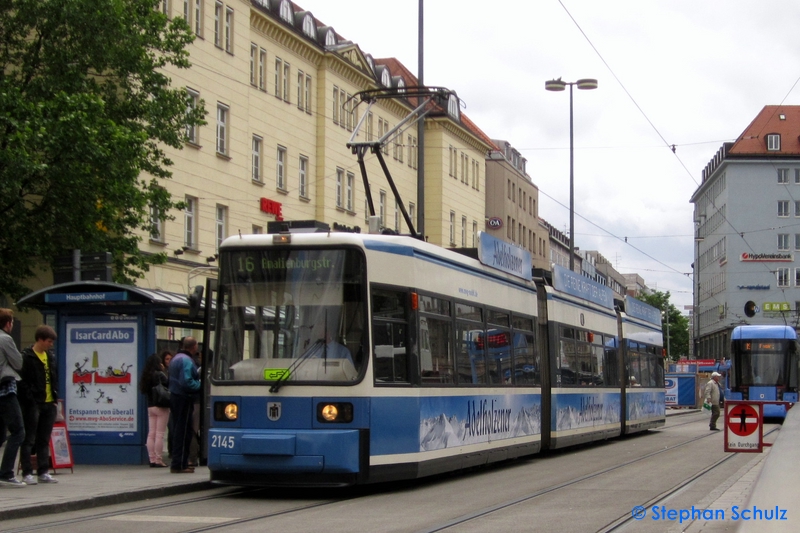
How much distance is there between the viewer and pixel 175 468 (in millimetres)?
15312

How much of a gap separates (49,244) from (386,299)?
16.2 m

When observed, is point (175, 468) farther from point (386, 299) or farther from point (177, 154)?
point (177, 154)

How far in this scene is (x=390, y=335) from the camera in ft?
44.2

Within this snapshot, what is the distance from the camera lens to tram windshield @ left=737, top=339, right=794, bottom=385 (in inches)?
1638

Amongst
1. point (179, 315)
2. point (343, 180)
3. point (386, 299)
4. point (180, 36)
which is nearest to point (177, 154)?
→ point (180, 36)

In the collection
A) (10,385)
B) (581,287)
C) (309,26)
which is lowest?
(10,385)

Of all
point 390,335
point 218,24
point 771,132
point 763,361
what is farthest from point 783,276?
point 390,335

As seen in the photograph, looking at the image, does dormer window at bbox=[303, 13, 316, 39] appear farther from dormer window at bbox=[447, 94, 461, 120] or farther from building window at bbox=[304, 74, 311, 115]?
dormer window at bbox=[447, 94, 461, 120]

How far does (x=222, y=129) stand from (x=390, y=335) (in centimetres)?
2983

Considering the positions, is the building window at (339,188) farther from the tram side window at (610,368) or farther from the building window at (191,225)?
the tram side window at (610,368)

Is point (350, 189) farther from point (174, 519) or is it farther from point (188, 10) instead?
point (174, 519)

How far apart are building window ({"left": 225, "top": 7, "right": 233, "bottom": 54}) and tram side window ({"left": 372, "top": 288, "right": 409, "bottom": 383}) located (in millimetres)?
30269

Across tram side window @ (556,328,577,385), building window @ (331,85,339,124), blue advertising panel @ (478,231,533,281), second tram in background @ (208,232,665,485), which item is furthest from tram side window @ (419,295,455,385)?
building window @ (331,85,339,124)

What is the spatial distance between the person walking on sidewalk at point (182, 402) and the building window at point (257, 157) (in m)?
29.7
